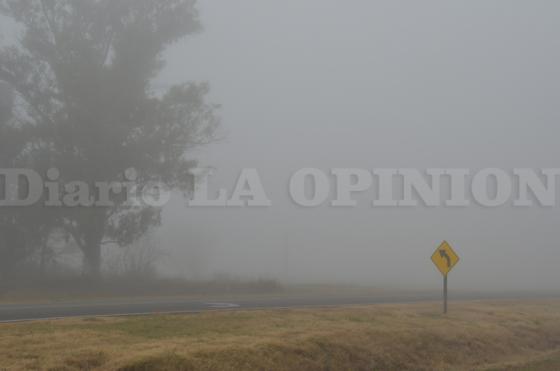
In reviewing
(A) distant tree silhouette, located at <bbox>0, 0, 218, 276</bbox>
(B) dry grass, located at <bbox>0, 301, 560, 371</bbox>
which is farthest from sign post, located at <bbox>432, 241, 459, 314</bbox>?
(A) distant tree silhouette, located at <bbox>0, 0, 218, 276</bbox>

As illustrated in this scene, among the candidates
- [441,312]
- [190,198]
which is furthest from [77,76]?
[441,312]

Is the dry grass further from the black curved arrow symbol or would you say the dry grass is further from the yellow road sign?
the black curved arrow symbol


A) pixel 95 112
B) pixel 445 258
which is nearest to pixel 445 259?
pixel 445 258

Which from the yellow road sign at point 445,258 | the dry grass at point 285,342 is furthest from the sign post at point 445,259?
the dry grass at point 285,342

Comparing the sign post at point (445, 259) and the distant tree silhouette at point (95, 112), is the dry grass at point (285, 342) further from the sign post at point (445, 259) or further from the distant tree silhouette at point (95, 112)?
the distant tree silhouette at point (95, 112)

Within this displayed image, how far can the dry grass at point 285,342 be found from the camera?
34.1ft

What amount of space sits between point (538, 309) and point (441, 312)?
5018 mm

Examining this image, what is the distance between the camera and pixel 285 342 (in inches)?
475

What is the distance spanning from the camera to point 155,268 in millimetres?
35531

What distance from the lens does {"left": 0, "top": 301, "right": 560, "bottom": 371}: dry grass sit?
34.1 feet

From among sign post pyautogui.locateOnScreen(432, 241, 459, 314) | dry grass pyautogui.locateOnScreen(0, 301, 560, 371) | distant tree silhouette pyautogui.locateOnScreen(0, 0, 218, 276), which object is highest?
distant tree silhouette pyautogui.locateOnScreen(0, 0, 218, 276)

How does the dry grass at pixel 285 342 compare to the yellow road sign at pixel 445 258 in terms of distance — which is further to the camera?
the yellow road sign at pixel 445 258

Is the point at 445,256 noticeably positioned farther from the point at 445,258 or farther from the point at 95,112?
the point at 95,112

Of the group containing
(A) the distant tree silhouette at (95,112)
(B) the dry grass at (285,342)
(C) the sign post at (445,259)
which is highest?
(A) the distant tree silhouette at (95,112)
